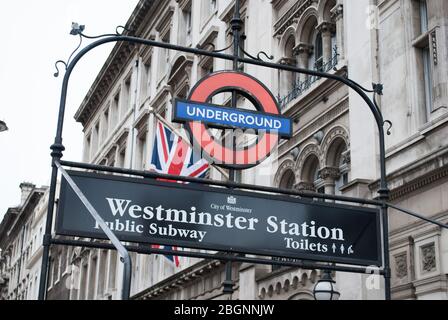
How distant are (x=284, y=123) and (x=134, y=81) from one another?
31.6 m

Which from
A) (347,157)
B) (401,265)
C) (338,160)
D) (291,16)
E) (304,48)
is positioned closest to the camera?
(401,265)

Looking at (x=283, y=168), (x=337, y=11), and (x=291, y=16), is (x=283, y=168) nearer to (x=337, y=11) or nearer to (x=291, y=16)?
(x=291, y=16)

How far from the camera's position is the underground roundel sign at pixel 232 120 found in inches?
340

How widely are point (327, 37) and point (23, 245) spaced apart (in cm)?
6307

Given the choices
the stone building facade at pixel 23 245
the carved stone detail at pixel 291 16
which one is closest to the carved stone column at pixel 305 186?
the carved stone detail at pixel 291 16

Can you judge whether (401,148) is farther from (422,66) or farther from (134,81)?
(134,81)

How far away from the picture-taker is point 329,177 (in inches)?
738

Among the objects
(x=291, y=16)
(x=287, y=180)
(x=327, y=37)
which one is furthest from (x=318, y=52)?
(x=287, y=180)

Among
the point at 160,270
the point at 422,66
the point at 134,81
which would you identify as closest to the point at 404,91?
the point at 422,66

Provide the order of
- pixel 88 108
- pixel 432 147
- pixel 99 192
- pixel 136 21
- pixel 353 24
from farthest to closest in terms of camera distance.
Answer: pixel 88 108
pixel 136 21
pixel 353 24
pixel 432 147
pixel 99 192

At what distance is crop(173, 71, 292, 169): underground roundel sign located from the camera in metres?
8.65

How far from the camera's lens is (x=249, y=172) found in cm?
2356

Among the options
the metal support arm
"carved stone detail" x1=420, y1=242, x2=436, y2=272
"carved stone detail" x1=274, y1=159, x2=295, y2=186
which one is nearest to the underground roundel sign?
the metal support arm

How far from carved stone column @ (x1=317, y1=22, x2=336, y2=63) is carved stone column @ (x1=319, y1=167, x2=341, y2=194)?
3.02 metres
